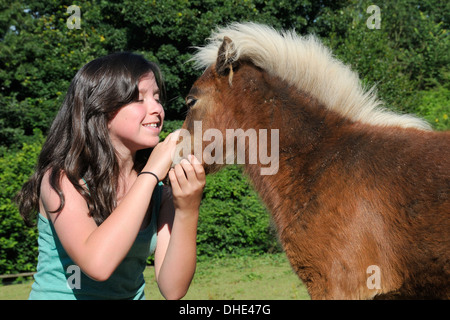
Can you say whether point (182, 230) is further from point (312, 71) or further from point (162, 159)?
point (312, 71)

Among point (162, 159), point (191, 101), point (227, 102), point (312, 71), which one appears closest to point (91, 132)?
point (162, 159)

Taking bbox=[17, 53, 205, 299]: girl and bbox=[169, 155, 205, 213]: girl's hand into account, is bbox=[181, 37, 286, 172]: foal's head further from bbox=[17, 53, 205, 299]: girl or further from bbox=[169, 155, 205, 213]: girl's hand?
bbox=[169, 155, 205, 213]: girl's hand

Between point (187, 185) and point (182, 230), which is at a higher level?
point (187, 185)

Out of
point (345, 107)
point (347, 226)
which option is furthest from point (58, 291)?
point (345, 107)

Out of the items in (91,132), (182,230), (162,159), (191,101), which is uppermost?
(191,101)

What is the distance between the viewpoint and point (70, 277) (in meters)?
2.32

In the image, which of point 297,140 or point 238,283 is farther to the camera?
point 238,283

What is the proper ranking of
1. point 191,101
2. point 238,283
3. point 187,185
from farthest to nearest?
1. point 238,283
2. point 191,101
3. point 187,185

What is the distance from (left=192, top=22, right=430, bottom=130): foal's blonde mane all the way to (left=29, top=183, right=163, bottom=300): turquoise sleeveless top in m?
1.46

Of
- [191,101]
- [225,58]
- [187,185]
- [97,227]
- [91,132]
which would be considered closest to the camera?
[97,227]

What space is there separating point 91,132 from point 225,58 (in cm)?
108

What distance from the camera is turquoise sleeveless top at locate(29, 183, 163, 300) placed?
7.58 feet

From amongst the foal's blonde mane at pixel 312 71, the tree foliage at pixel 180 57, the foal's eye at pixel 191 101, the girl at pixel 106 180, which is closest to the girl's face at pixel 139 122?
the girl at pixel 106 180

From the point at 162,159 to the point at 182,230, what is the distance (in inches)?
16.7
